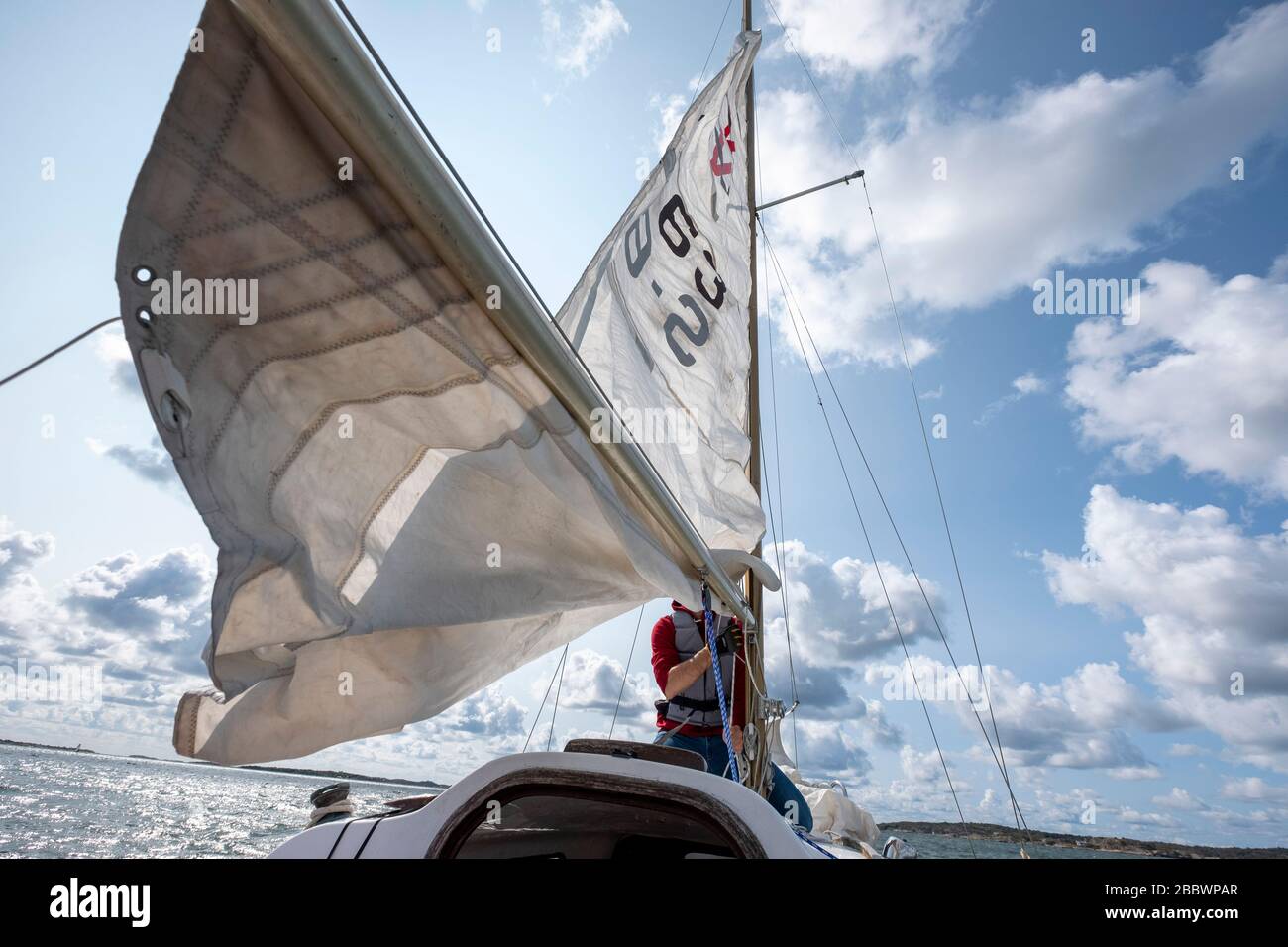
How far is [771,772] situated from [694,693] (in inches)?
47.3

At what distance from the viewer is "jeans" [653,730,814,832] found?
4641 mm

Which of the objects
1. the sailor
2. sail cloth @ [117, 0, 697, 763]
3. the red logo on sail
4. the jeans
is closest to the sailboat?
sail cloth @ [117, 0, 697, 763]

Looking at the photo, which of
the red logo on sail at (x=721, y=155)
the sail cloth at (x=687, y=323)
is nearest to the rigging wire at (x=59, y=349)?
the sail cloth at (x=687, y=323)

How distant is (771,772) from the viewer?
5.32 meters

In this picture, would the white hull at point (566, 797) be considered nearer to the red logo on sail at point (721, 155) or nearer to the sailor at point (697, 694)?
the sailor at point (697, 694)

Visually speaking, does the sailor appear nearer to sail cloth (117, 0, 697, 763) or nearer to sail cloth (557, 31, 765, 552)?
sail cloth (557, 31, 765, 552)

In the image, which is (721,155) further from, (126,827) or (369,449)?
(126,827)

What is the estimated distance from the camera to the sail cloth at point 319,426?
162 cm

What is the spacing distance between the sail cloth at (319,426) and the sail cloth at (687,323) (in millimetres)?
2078

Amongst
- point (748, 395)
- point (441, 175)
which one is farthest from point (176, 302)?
point (748, 395)
